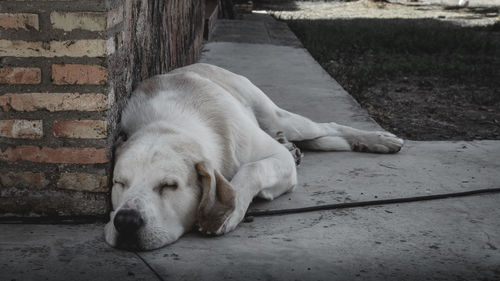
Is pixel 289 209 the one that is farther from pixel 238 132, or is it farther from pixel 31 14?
pixel 31 14

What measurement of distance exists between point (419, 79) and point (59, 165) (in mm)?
5843

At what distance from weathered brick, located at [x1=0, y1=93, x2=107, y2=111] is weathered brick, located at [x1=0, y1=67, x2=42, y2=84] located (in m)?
0.06

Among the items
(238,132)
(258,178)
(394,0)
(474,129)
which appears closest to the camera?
(258,178)

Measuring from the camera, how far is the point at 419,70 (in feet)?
26.2

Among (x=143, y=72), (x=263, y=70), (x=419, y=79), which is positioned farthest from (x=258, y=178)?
(x=419, y=79)

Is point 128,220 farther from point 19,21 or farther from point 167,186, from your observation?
point 19,21

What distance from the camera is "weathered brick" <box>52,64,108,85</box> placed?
8.78 feet

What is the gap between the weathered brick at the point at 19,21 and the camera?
2.61 m

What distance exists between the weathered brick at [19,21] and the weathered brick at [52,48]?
0.22 ft

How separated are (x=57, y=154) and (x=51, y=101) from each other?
0.25 m

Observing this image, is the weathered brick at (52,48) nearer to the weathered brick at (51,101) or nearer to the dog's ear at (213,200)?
the weathered brick at (51,101)

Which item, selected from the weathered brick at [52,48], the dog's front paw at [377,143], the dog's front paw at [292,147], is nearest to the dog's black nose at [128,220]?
the weathered brick at [52,48]

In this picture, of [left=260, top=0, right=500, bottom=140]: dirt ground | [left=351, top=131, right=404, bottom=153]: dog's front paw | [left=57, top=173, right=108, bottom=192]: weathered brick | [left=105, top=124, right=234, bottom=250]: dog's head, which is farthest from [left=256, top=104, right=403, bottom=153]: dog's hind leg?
[left=57, top=173, right=108, bottom=192]: weathered brick

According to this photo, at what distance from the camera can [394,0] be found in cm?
2094
